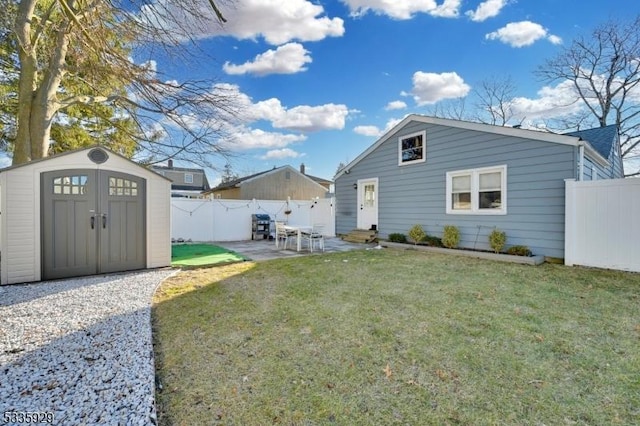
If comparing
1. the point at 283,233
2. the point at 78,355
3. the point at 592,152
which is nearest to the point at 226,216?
the point at 283,233

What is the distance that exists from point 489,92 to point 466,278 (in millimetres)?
18129

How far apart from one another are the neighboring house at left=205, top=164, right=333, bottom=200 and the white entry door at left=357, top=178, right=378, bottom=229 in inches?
308

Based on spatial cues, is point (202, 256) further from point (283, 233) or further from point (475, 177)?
point (475, 177)

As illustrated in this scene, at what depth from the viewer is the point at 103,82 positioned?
682 cm

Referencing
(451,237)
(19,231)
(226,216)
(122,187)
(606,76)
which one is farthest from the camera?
(606,76)

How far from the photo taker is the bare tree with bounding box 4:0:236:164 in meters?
4.93

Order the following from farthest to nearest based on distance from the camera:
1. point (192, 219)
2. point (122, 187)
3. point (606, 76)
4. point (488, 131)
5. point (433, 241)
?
point (606, 76)
point (192, 219)
point (433, 241)
point (488, 131)
point (122, 187)

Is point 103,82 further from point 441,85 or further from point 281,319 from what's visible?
point 441,85

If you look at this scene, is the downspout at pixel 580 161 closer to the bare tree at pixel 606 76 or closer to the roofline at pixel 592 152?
the roofline at pixel 592 152

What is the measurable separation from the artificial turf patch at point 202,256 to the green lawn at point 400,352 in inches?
88.5

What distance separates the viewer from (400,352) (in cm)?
285

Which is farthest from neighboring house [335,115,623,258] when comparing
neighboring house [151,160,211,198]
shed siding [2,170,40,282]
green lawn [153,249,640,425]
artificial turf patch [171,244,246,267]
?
neighboring house [151,160,211,198]

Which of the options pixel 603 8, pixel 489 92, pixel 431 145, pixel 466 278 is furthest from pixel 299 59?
pixel 489 92

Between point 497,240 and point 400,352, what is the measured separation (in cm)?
605
